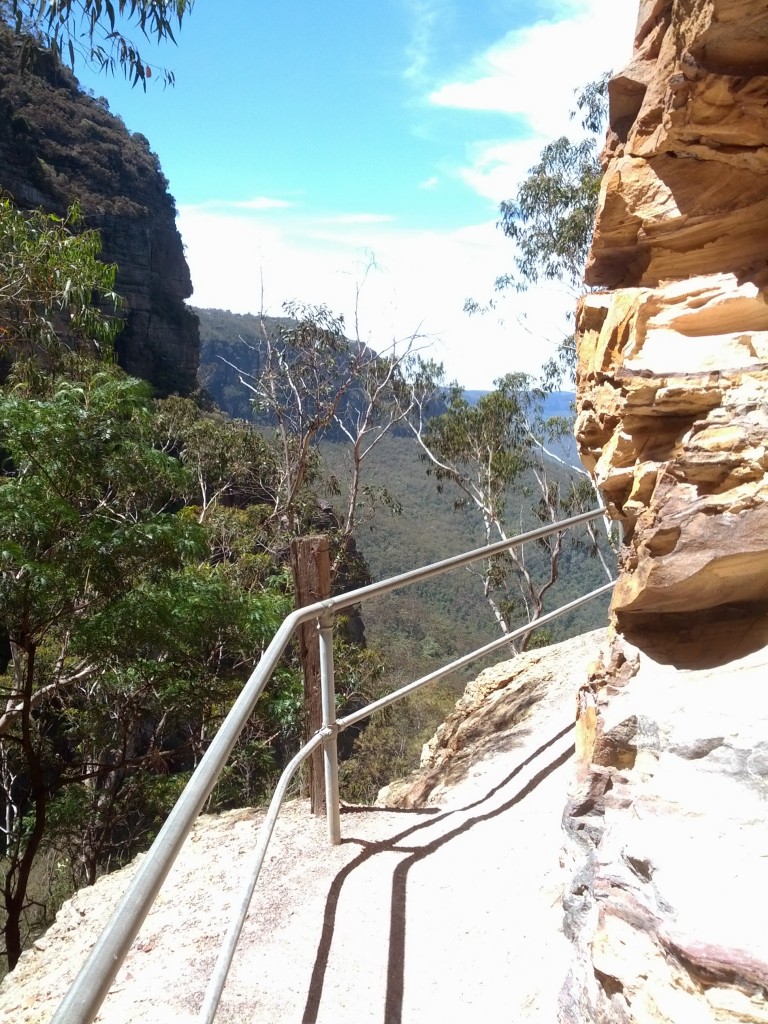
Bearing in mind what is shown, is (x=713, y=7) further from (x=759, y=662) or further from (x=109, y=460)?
(x=109, y=460)

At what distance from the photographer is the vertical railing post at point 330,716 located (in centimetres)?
279

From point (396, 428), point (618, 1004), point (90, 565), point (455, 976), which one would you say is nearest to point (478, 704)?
point (90, 565)

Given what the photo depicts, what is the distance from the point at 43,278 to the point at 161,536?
2.31 meters

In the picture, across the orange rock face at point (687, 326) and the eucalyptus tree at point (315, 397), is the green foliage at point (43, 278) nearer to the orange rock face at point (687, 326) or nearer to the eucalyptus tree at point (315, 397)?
the orange rock face at point (687, 326)

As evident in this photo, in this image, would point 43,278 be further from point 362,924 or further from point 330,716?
point 362,924

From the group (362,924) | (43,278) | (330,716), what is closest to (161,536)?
(43,278)

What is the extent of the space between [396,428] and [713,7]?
15861mm

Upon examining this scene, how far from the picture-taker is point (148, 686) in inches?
300

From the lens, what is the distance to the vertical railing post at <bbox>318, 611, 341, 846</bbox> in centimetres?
279

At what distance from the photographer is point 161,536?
657 centimetres

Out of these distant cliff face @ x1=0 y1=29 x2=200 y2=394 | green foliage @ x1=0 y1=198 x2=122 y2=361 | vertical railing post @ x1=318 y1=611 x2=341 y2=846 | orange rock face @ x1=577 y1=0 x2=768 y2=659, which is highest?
distant cliff face @ x1=0 y1=29 x2=200 y2=394

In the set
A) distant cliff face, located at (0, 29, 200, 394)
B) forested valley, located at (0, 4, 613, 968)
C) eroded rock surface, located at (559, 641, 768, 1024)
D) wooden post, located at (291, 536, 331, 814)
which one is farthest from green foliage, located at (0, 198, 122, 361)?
distant cliff face, located at (0, 29, 200, 394)

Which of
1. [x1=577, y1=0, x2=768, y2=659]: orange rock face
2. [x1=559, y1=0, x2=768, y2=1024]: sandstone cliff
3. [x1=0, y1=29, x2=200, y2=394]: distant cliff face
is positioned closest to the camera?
[x1=559, y1=0, x2=768, y2=1024]: sandstone cliff

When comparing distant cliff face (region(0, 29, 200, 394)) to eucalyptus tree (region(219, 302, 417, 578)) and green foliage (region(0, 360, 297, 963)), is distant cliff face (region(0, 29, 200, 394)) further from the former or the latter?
green foliage (region(0, 360, 297, 963))
